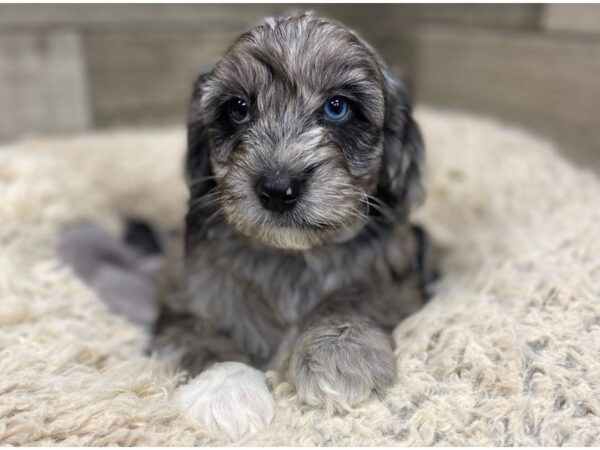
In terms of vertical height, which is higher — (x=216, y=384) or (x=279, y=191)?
(x=279, y=191)

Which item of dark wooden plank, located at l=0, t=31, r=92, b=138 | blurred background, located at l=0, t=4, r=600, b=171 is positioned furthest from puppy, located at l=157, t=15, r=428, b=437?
dark wooden plank, located at l=0, t=31, r=92, b=138

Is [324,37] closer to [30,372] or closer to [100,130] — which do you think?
[30,372]

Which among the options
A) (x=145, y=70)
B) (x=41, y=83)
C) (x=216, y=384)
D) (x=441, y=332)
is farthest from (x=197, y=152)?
(x=145, y=70)

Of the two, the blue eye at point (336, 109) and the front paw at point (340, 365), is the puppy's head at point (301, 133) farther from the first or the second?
the front paw at point (340, 365)

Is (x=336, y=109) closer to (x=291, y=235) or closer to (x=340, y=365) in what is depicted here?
(x=291, y=235)

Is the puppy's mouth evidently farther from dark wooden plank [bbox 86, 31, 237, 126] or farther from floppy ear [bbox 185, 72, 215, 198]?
dark wooden plank [bbox 86, 31, 237, 126]
